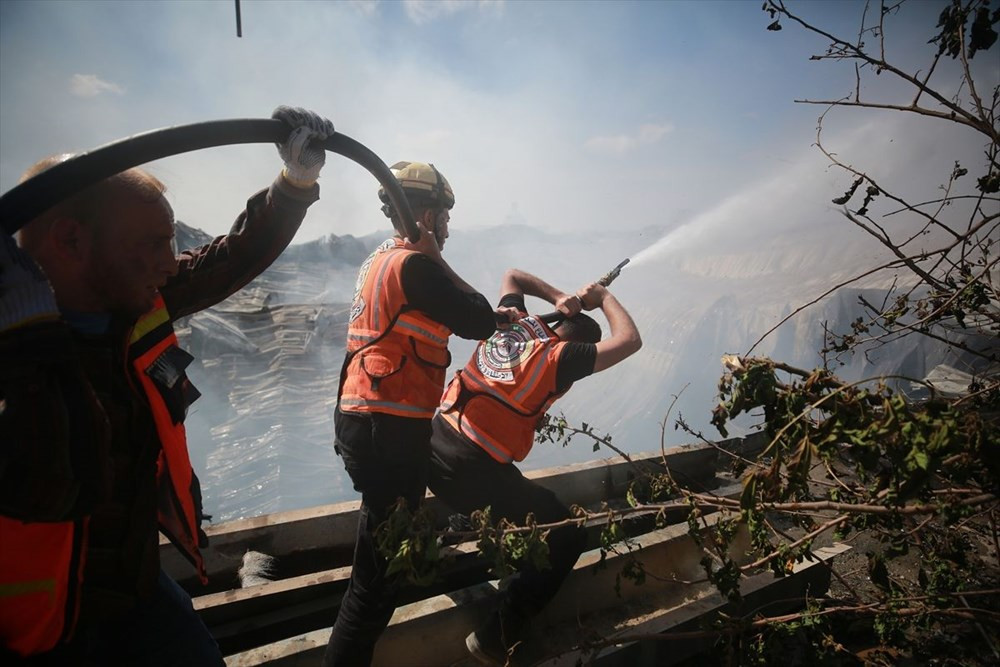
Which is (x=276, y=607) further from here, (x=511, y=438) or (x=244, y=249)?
(x=244, y=249)

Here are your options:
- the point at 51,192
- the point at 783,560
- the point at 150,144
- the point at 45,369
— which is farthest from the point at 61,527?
the point at 783,560

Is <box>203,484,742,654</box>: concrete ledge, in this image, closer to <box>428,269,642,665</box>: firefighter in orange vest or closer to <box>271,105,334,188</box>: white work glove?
<box>428,269,642,665</box>: firefighter in orange vest

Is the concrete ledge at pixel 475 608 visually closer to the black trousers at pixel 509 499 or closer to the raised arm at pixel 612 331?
the black trousers at pixel 509 499

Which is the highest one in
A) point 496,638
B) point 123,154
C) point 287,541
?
point 123,154

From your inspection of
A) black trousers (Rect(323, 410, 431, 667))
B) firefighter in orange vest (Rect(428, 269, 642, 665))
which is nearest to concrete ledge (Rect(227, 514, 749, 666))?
firefighter in orange vest (Rect(428, 269, 642, 665))

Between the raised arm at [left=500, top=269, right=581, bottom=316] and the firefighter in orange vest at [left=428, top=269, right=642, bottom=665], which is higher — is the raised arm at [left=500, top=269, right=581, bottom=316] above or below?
above

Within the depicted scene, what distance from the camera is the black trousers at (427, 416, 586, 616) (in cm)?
246

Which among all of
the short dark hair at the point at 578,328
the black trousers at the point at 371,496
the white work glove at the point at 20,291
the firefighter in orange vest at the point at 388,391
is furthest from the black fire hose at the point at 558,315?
the white work glove at the point at 20,291

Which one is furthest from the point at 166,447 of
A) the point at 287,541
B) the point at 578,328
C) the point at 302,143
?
the point at 578,328

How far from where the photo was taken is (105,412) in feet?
4.07

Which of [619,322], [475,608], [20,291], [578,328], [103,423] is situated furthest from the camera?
[578,328]

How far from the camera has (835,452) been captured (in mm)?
1212

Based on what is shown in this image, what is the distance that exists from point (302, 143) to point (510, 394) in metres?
1.69

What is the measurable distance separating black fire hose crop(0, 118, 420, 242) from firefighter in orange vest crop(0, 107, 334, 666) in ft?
0.34
